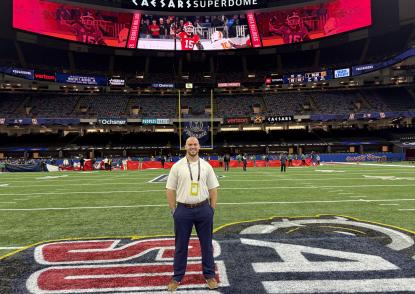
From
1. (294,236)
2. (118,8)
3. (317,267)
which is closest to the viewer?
(317,267)

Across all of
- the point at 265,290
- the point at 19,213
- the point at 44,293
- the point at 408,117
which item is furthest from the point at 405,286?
the point at 408,117

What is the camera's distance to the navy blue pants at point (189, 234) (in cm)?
348

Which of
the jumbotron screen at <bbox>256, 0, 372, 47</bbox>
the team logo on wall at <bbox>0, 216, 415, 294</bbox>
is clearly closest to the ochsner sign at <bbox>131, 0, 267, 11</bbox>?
the jumbotron screen at <bbox>256, 0, 372, 47</bbox>

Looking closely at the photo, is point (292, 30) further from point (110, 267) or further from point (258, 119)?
point (110, 267)

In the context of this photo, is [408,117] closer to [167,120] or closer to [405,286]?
[167,120]

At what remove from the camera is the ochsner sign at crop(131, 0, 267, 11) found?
4838 centimetres

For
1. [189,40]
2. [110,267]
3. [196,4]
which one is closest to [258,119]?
[189,40]

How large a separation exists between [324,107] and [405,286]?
161ft

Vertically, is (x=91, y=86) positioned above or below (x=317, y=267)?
above

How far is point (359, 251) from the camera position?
4508 millimetres

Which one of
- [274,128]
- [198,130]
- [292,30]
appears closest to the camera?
[198,130]

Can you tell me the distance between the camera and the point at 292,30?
4856 centimetres

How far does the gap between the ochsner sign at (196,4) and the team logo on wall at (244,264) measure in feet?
161

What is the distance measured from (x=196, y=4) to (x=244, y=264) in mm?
51369
